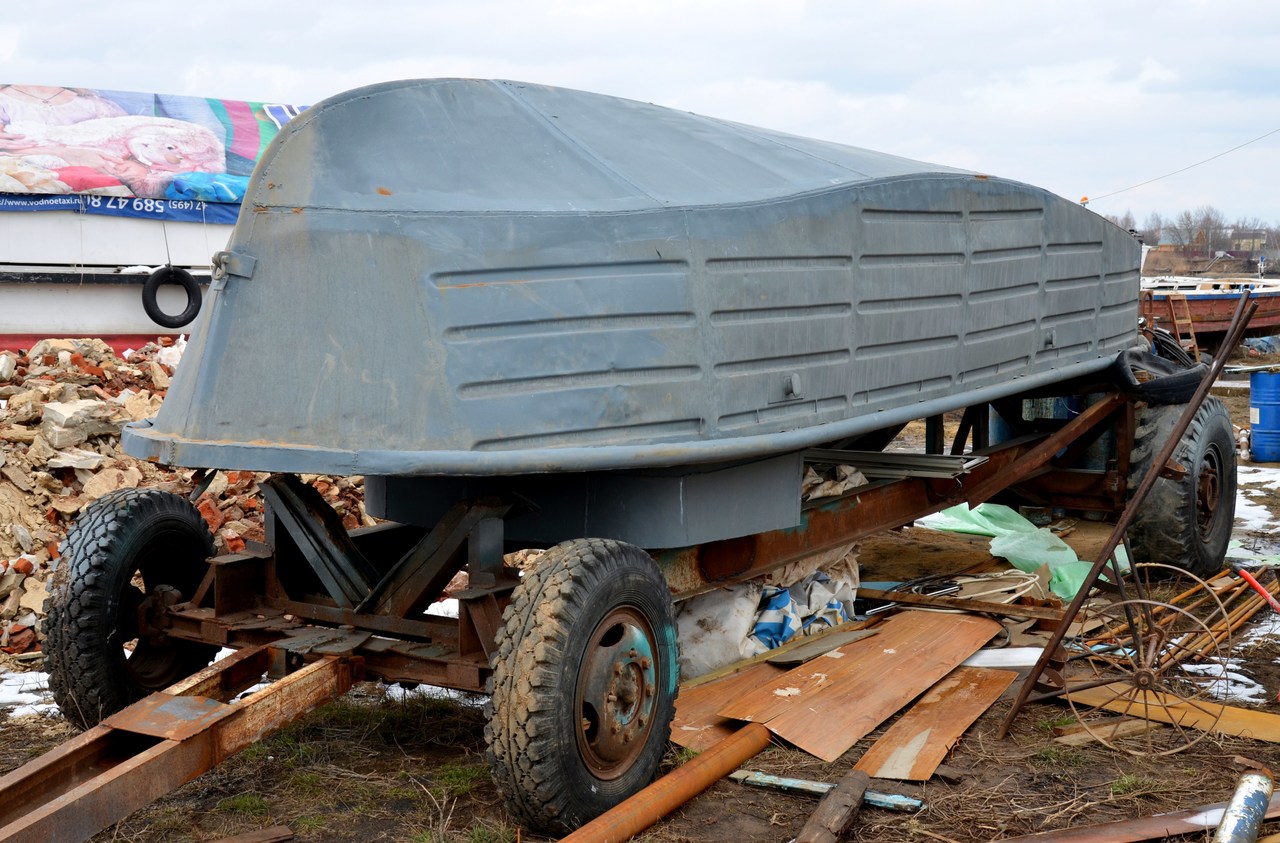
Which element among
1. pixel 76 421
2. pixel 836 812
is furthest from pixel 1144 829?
pixel 76 421

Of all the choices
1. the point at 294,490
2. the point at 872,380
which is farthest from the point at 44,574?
the point at 872,380

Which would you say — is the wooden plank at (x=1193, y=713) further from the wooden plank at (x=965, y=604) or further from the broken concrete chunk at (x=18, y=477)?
the broken concrete chunk at (x=18, y=477)

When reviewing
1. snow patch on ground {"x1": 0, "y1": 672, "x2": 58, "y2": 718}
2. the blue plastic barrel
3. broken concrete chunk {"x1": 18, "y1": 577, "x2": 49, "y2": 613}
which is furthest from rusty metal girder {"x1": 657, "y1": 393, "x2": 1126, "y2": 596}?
the blue plastic barrel

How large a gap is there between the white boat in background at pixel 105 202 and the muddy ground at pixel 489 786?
9645mm

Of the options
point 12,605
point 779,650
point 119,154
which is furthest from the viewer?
point 119,154

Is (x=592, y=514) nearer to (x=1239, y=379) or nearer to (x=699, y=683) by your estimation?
(x=699, y=683)

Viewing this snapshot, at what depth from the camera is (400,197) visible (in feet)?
13.3

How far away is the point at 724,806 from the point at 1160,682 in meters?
2.12

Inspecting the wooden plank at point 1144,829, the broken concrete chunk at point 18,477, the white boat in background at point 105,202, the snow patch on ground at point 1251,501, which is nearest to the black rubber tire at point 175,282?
the broken concrete chunk at point 18,477

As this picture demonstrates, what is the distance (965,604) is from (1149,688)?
1740mm

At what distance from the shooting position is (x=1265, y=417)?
1281cm

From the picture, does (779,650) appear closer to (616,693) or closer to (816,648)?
(816,648)

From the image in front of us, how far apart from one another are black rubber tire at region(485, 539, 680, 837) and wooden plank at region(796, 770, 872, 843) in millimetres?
585

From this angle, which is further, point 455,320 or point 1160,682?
point 1160,682
